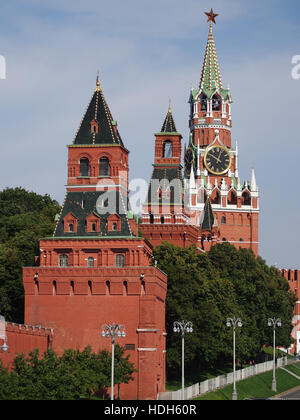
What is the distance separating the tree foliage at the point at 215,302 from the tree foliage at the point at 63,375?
15324 mm

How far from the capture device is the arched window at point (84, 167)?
114562mm

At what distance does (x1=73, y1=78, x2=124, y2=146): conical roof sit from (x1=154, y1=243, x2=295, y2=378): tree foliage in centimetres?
1509

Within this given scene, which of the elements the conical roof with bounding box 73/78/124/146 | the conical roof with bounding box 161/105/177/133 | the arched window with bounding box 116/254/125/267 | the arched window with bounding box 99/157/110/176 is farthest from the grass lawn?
the conical roof with bounding box 161/105/177/133

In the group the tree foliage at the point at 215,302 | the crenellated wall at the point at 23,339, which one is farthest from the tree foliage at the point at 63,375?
the tree foliage at the point at 215,302

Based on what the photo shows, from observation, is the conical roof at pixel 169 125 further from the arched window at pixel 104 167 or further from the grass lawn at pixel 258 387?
the arched window at pixel 104 167

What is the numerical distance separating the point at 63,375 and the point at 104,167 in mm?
31226

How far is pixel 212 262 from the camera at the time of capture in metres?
144

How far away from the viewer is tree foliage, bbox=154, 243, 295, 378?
119m

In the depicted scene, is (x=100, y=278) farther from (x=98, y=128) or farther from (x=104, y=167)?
(x=98, y=128)

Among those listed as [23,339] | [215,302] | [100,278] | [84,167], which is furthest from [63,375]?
[215,302]

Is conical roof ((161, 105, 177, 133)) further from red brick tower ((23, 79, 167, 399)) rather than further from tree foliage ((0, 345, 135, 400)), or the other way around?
tree foliage ((0, 345, 135, 400))

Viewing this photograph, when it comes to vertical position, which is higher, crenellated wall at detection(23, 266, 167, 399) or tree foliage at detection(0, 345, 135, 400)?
crenellated wall at detection(23, 266, 167, 399)
